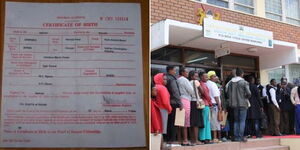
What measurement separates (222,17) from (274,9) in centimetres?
352

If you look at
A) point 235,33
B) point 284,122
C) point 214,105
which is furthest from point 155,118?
point 284,122

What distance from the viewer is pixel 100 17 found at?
1.71 meters

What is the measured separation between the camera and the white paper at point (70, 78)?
165 centimetres

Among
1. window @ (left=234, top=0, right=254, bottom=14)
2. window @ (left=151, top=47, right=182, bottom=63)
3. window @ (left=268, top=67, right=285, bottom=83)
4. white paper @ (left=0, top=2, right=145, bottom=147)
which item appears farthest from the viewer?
window @ (left=268, top=67, right=285, bottom=83)

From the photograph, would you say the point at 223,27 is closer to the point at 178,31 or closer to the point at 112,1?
the point at 178,31

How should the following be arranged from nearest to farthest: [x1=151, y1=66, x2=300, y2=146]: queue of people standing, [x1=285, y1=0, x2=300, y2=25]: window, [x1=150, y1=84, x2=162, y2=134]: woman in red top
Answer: [x1=150, y1=84, x2=162, y2=134]: woman in red top < [x1=151, y1=66, x2=300, y2=146]: queue of people standing < [x1=285, y1=0, x2=300, y2=25]: window

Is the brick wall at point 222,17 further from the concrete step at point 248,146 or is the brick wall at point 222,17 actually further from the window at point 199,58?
the concrete step at point 248,146

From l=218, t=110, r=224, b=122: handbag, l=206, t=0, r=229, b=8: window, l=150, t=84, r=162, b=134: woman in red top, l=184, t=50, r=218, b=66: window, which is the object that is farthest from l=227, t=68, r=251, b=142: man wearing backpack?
l=206, t=0, r=229, b=8: window

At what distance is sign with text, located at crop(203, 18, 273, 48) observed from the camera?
8.05m

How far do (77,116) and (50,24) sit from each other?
1.65 feet

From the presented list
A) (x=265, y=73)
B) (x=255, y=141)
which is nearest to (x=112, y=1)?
(x=255, y=141)

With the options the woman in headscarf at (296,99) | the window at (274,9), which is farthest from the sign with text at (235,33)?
the window at (274,9)

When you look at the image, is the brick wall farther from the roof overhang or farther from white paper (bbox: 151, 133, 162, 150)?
white paper (bbox: 151, 133, 162, 150)

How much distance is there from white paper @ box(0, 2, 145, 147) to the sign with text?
6.48 meters
